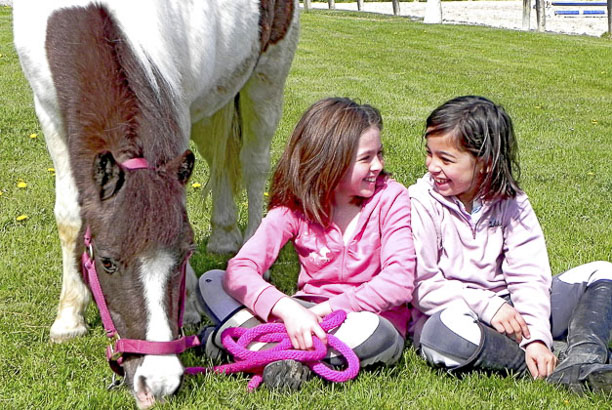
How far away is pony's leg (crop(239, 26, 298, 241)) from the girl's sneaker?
1.96m

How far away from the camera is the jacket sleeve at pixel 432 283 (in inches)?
125

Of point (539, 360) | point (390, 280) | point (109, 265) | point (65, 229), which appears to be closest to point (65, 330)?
point (65, 229)

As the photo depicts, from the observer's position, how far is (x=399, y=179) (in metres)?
6.09

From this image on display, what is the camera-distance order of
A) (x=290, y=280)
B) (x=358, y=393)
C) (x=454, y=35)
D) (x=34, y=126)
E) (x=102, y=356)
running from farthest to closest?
1. (x=454, y=35)
2. (x=34, y=126)
3. (x=290, y=280)
4. (x=102, y=356)
5. (x=358, y=393)

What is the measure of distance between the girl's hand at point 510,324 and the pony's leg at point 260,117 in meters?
2.07

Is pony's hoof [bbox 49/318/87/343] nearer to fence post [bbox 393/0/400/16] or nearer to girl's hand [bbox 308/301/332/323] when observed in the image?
girl's hand [bbox 308/301/332/323]

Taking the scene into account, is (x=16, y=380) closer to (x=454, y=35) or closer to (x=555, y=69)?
(x=555, y=69)

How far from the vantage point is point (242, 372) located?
307cm

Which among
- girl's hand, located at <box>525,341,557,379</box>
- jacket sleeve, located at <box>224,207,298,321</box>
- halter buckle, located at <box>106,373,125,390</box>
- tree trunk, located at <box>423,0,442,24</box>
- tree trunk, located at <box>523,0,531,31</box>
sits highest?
jacket sleeve, located at <box>224,207,298,321</box>

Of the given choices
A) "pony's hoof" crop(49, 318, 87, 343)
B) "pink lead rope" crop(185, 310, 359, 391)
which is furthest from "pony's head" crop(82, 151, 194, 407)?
"pony's hoof" crop(49, 318, 87, 343)

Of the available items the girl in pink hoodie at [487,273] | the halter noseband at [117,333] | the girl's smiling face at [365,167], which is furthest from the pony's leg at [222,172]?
the halter noseband at [117,333]

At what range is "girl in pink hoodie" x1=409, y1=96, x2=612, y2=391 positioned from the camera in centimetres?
307

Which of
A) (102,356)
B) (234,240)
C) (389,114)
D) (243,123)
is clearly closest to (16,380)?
(102,356)

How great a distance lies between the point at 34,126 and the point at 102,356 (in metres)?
5.08
